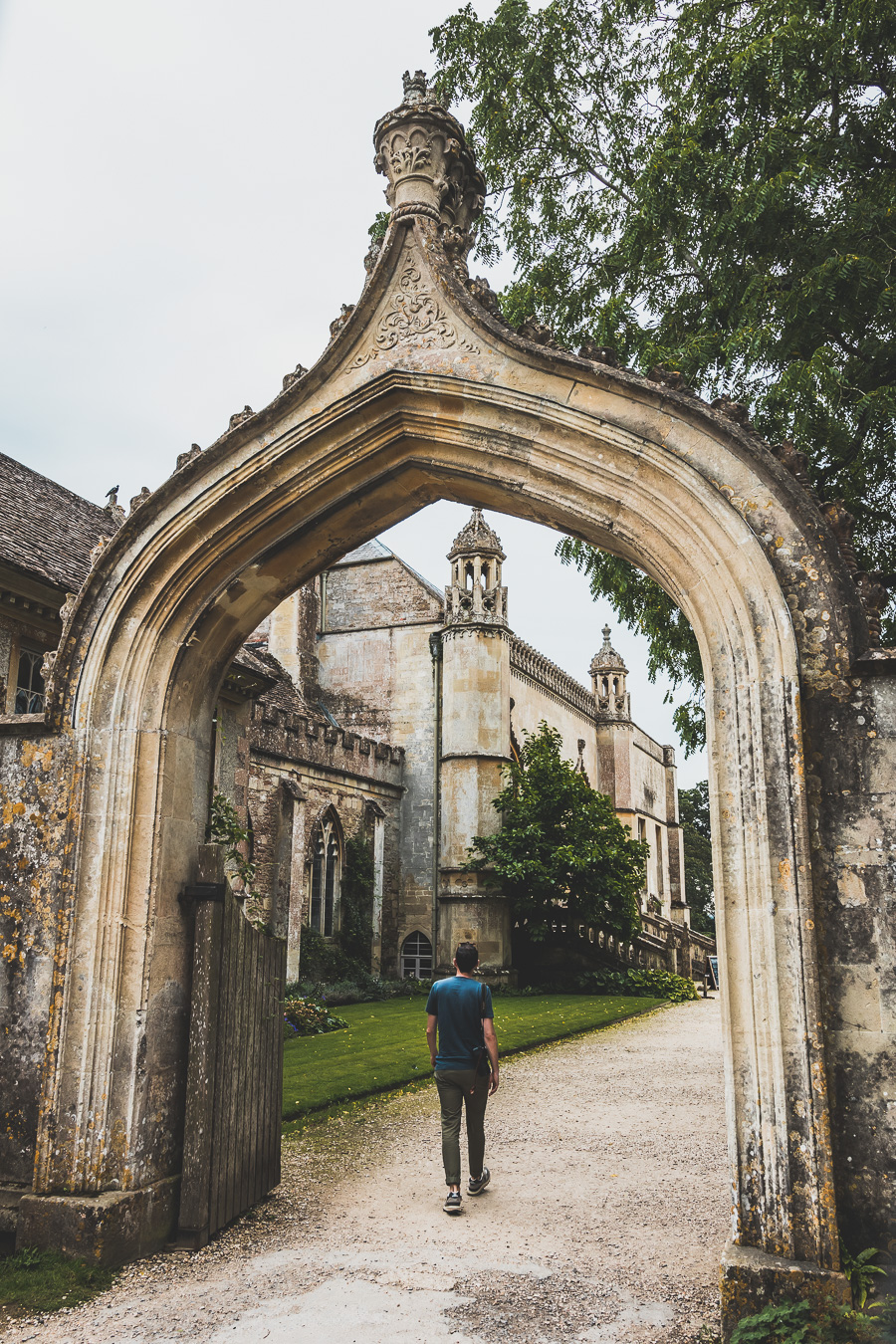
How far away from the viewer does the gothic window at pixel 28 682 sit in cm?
1136

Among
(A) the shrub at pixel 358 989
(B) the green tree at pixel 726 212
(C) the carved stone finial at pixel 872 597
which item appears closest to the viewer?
(C) the carved stone finial at pixel 872 597

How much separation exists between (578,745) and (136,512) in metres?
27.7

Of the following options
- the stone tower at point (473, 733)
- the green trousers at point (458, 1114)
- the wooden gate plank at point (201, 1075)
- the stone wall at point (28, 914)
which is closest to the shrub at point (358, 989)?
the stone tower at point (473, 733)

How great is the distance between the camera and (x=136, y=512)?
5.22 metres

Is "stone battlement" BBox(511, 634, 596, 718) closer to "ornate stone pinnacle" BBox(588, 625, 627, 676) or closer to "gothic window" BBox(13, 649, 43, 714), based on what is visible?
"ornate stone pinnacle" BBox(588, 625, 627, 676)

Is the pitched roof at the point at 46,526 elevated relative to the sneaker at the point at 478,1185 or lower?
elevated

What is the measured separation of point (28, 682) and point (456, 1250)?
891 centimetres

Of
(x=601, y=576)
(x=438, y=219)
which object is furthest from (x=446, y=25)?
(x=438, y=219)

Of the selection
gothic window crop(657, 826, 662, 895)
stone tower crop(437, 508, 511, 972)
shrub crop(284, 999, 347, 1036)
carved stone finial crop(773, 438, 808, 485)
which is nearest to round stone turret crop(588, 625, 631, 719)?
gothic window crop(657, 826, 662, 895)

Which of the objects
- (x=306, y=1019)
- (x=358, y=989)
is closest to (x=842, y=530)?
(x=306, y=1019)

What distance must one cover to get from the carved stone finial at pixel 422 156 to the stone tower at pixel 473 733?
18.3 meters

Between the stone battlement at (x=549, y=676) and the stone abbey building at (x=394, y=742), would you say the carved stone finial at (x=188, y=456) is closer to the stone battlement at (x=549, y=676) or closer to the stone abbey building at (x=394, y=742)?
the stone abbey building at (x=394, y=742)

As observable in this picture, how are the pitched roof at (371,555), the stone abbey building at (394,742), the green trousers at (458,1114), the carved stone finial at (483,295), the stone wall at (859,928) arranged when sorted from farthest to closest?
1. the pitched roof at (371,555)
2. the stone abbey building at (394,742)
3. the green trousers at (458,1114)
4. the carved stone finial at (483,295)
5. the stone wall at (859,928)

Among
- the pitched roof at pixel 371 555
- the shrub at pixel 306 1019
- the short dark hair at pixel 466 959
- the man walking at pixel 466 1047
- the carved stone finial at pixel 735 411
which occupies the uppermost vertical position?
the pitched roof at pixel 371 555
